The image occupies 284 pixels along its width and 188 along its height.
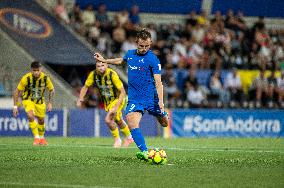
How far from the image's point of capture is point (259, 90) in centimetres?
2848

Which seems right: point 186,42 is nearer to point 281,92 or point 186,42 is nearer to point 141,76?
point 281,92

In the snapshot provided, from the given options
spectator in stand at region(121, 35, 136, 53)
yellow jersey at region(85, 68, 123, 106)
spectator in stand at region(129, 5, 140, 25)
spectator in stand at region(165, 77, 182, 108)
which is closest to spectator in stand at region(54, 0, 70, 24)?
spectator in stand at region(121, 35, 136, 53)

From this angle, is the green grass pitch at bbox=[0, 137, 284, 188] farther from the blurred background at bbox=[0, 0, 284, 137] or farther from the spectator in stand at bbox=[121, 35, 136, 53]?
the spectator in stand at bbox=[121, 35, 136, 53]

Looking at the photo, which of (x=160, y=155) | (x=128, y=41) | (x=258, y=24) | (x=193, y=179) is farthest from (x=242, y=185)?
(x=258, y=24)

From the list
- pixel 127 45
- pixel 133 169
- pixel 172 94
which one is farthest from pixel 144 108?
pixel 127 45

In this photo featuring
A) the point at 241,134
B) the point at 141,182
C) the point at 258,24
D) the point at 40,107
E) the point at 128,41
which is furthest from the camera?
the point at 258,24

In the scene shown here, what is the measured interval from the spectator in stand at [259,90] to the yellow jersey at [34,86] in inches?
424

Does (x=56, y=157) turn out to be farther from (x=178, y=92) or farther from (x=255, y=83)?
(x=255, y=83)

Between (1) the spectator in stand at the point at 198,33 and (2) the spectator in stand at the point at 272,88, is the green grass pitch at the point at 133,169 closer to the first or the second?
(2) the spectator in stand at the point at 272,88

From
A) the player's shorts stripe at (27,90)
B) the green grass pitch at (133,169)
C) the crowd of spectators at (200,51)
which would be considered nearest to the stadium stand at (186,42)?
the crowd of spectators at (200,51)

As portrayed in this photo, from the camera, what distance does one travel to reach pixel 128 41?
90.9 feet

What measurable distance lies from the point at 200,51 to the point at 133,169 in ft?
58.5

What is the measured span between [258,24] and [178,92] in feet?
20.9

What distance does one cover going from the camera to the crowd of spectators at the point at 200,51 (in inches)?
1080
